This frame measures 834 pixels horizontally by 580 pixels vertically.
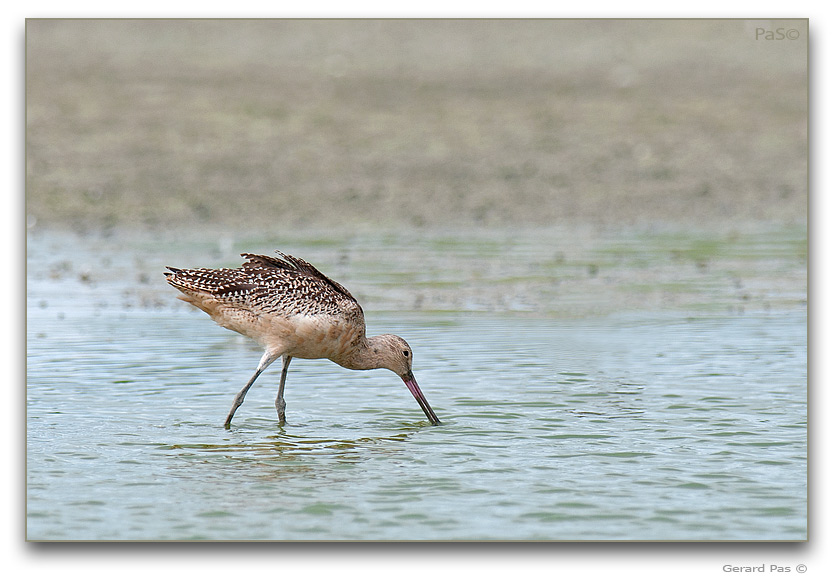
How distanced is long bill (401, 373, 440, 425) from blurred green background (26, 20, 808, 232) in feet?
23.4

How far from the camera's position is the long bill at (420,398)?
7.70 meters

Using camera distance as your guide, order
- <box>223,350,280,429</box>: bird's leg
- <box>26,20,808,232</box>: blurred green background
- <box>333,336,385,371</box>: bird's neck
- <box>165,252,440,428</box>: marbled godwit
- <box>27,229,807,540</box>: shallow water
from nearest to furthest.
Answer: <box>27,229,807,540</box>: shallow water → <box>165,252,440,428</box>: marbled godwit → <box>223,350,280,429</box>: bird's leg → <box>333,336,385,371</box>: bird's neck → <box>26,20,808,232</box>: blurred green background

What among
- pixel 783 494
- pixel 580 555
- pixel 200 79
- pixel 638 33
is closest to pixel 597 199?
pixel 638 33

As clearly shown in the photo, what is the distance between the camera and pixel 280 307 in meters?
7.54

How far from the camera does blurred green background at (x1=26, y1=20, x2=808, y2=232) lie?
15.3 metres

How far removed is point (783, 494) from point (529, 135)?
1188 centimetres

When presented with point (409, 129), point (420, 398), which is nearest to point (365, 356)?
point (420, 398)

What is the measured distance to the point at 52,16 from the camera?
6.27m

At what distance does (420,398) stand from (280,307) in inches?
40.1

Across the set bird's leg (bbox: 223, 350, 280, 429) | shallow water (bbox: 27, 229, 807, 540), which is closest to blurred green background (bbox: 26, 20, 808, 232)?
shallow water (bbox: 27, 229, 807, 540)

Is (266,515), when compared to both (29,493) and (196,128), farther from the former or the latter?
(196,128)

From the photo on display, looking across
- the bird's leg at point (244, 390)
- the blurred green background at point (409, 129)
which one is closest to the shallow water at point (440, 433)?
the bird's leg at point (244, 390)

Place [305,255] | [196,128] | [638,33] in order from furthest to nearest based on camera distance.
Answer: [196,128] → [638,33] → [305,255]

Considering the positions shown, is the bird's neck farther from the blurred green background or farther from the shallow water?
the blurred green background
